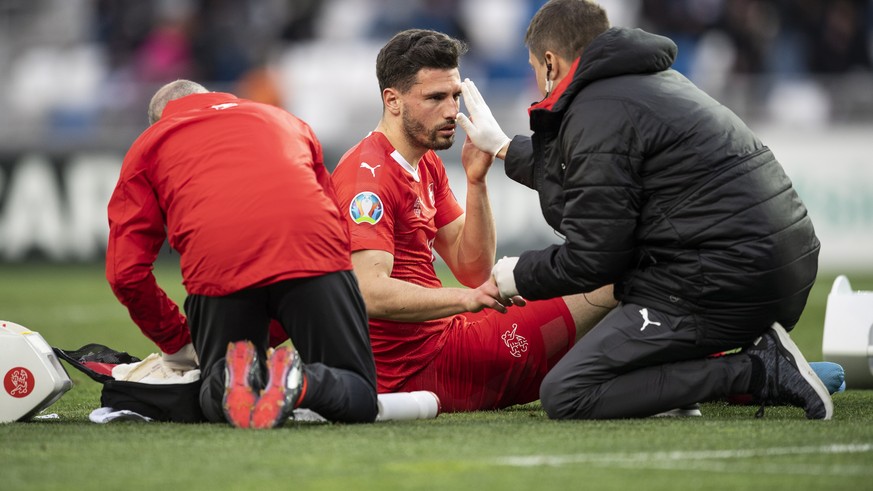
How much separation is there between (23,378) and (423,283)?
1.71 m

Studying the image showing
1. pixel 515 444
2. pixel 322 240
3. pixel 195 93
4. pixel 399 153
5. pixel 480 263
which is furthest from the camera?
pixel 480 263

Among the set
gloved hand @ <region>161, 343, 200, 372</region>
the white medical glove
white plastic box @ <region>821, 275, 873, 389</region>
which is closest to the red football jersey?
the white medical glove

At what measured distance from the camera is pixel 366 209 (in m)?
5.45

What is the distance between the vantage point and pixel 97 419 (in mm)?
5047

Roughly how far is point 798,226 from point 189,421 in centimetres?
244

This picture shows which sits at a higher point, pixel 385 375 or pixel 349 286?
pixel 349 286

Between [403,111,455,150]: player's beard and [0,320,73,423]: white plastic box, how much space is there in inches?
70.6

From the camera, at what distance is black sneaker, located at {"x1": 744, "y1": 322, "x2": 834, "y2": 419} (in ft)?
16.4

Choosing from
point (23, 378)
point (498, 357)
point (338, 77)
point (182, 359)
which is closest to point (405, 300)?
point (498, 357)

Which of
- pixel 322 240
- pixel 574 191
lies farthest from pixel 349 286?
pixel 574 191

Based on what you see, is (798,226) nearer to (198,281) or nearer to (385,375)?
(385,375)

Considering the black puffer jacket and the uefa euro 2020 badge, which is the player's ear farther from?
the black puffer jacket

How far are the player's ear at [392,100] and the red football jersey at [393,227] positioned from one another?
135 mm

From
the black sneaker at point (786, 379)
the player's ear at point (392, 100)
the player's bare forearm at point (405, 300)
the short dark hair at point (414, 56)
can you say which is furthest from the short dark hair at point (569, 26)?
the black sneaker at point (786, 379)
